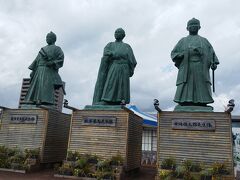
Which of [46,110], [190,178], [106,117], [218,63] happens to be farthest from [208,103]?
[46,110]

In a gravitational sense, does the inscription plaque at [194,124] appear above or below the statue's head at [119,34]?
below

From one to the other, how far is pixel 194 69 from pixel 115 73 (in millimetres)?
3559

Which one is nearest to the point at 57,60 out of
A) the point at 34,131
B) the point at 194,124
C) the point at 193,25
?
the point at 34,131

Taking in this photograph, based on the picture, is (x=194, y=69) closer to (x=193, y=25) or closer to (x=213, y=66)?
(x=213, y=66)

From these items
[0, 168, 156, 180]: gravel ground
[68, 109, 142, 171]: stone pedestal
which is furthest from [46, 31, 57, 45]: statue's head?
[0, 168, 156, 180]: gravel ground

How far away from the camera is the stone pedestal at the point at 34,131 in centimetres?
1302

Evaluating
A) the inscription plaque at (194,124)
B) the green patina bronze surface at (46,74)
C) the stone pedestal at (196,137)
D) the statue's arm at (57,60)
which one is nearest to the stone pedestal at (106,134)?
the stone pedestal at (196,137)

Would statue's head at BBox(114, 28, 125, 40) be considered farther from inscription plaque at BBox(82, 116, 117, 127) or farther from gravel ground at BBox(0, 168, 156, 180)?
gravel ground at BBox(0, 168, 156, 180)

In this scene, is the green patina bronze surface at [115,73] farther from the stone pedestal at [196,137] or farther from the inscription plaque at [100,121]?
the stone pedestal at [196,137]

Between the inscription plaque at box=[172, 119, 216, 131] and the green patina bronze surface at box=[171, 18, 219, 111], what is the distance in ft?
1.91

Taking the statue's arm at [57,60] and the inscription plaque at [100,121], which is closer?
the inscription plaque at [100,121]

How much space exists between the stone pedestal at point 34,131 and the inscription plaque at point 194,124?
600cm

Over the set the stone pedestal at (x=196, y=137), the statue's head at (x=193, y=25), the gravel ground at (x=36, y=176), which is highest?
the statue's head at (x=193, y=25)

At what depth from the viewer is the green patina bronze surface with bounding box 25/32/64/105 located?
14.1 metres
